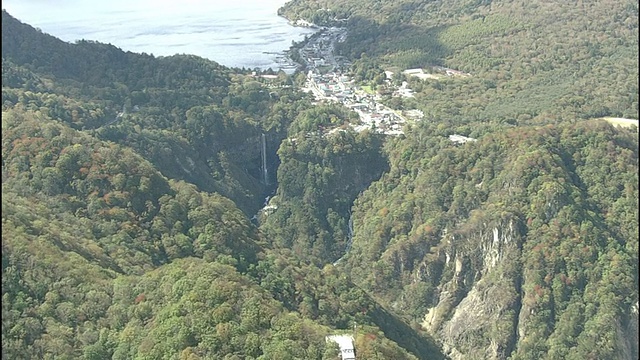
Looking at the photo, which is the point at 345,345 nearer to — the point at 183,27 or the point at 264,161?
the point at 264,161

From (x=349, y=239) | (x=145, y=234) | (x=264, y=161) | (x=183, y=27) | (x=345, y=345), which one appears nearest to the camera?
(x=345, y=345)

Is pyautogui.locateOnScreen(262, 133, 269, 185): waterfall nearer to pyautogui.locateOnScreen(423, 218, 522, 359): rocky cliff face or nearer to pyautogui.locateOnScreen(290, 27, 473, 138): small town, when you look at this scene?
pyautogui.locateOnScreen(290, 27, 473, 138): small town

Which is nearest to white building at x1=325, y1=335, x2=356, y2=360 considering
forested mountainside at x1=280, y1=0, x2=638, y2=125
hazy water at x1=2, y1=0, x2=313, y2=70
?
forested mountainside at x1=280, y1=0, x2=638, y2=125

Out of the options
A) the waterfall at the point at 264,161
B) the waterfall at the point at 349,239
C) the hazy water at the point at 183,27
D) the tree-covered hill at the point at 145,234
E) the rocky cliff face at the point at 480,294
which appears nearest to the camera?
the tree-covered hill at the point at 145,234

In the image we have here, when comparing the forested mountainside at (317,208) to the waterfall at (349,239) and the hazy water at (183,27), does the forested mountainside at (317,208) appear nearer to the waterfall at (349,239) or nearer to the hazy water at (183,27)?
the waterfall at (349,239)

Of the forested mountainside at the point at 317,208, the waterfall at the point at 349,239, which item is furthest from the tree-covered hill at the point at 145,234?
the waterfall at the point at 349,239

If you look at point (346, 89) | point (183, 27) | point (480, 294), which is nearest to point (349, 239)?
point (480, 294)
